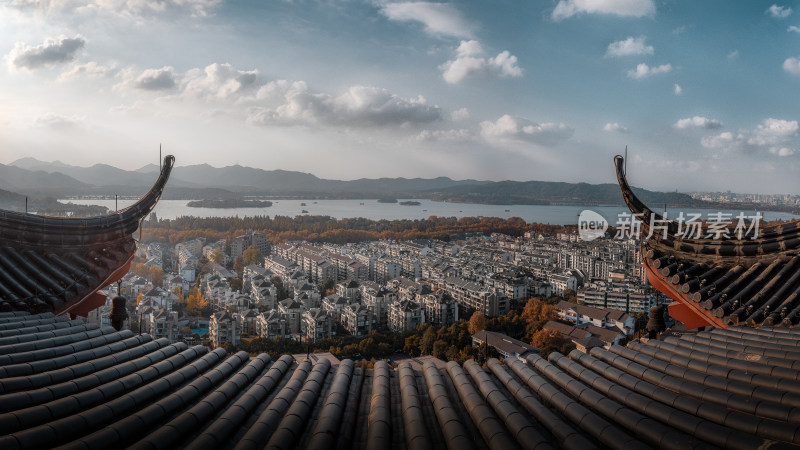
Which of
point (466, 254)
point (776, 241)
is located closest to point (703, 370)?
point (776, 241)

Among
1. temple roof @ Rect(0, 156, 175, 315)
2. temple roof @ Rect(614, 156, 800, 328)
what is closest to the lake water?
temple roof @ Rect(0, 156, 175, 315)

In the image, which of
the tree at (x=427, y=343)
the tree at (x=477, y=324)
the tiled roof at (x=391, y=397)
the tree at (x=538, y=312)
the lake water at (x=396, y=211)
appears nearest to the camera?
the tiled roof at (x=391, y=397)

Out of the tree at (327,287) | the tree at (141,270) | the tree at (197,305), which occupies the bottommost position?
the tree at (197,305)

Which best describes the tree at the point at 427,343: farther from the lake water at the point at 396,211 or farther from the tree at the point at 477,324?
the lake water at the point at 396,211

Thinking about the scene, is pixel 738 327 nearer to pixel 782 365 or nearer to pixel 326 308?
A: pixel 782 365

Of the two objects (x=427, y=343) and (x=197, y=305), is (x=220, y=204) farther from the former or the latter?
(x=427, y=343)

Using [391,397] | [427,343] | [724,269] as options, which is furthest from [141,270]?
[724,269]

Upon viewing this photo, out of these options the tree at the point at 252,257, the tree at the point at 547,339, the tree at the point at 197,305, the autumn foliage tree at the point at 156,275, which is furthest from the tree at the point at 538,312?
the tree at the point at 252,257
